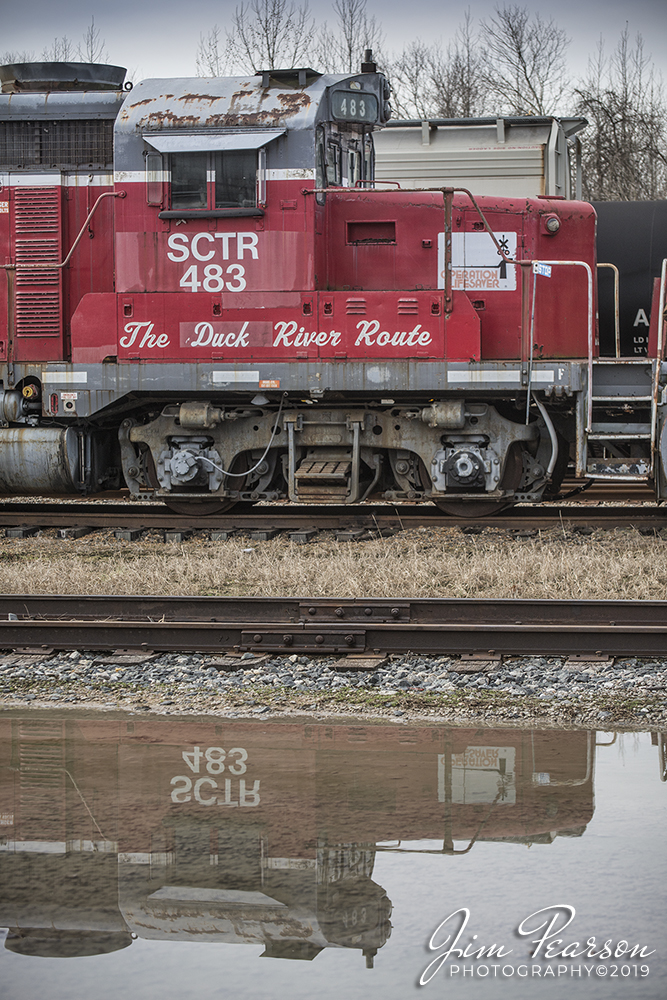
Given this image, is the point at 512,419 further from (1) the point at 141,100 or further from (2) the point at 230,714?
(2) the point at 230,714

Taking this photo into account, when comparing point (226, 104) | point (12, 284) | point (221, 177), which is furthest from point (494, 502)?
point (12, 284)

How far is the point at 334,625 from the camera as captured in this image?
6.36 m

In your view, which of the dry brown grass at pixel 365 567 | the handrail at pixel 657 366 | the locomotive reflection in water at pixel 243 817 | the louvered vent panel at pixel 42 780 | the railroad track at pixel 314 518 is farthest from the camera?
the railroad track at pixel 314 518

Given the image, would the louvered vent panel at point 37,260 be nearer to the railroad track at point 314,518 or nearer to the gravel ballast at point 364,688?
the railroad track at point 314,518

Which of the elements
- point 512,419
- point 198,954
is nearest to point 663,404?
point 512,419

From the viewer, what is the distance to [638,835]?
3629mm

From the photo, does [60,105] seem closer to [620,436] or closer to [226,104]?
[226,104]

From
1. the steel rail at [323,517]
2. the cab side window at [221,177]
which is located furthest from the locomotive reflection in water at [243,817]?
the cab side window at [221,177]

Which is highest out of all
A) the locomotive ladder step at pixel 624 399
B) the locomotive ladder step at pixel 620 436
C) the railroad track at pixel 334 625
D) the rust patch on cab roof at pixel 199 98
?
the rust patch on cab roof at pixel 199 98

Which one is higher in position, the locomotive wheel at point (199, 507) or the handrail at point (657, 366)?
the handrail at point (657, 366)

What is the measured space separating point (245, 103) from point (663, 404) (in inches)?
179

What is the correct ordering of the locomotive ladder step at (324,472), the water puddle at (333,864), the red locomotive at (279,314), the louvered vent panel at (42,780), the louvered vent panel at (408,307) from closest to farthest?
1. the water puddle at (333,864)
2. the louvered vent panel at (42,780)
3. the red locomotive at (279,314)
4. the louvered vent panel at (408,307)
5. the locomotive ladder step at (324,472)

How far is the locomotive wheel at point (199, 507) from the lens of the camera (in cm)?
1059

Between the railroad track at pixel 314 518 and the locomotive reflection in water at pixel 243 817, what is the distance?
527cm
